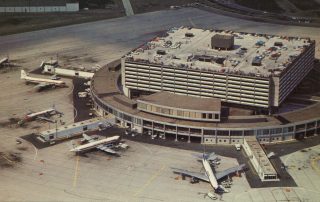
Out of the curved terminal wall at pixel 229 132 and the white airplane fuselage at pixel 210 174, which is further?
the curved terminal wall at pixel 229 132

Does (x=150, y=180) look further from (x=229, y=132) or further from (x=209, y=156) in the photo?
(x=229, y=132)

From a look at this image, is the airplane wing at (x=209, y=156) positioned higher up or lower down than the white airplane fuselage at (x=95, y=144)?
lower down

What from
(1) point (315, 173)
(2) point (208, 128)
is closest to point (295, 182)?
(1) point (315, 173)

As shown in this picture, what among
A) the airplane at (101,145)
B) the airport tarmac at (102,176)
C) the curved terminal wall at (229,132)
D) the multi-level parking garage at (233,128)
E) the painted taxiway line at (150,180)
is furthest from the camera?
the multi-level parking garage at (233,128)

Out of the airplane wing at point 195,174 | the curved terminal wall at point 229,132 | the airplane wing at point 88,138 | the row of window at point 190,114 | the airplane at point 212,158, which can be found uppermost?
the row of window at point 190,114

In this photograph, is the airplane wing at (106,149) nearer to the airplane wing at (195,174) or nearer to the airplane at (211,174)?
the airplane at (211,174)

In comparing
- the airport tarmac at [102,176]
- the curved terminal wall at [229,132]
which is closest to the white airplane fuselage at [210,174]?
the airport tarmac at [102,176]

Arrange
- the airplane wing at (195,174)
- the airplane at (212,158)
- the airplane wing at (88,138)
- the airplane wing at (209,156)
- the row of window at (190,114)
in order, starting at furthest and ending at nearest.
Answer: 1. the row of window at (190,114)
2. the airplane wing at (88,138)
3. the airplane wing at (209,156)
4. the airplane at (212,158)
5. the airplane wing at (195,174)

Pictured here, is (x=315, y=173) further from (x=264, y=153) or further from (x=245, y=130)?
Result: (x=245, y=130)

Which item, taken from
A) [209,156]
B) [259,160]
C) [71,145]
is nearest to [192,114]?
[209,156]
